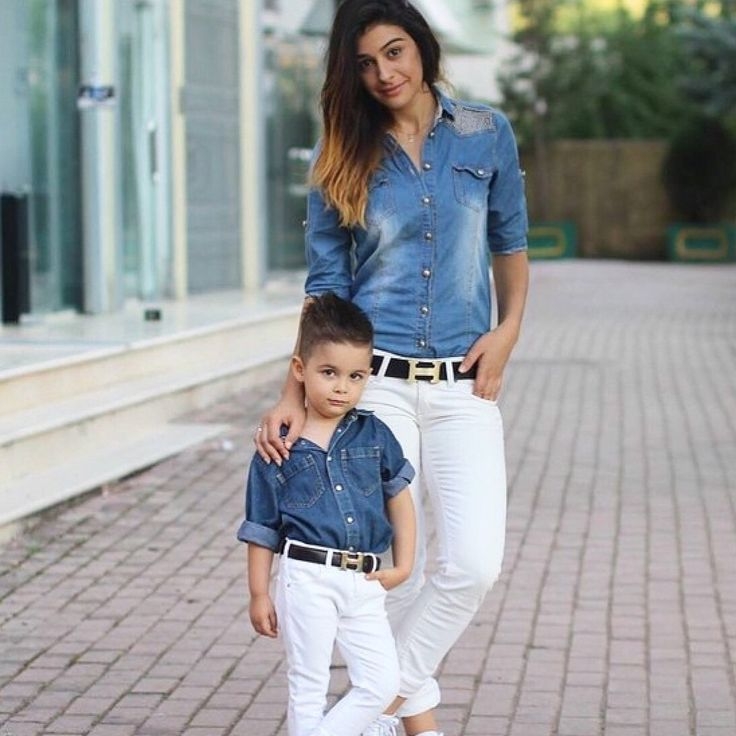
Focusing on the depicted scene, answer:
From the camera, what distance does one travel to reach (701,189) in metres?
35.3

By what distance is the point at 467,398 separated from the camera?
4730 mm

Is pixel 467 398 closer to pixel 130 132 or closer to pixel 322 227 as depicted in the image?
pixel 322 227

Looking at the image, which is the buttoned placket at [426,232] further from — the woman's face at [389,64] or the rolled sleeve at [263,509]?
the rolled sleeve at [263,509]

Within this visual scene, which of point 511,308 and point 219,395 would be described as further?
point 219,395

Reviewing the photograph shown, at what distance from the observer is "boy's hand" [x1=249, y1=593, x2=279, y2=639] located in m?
4.39

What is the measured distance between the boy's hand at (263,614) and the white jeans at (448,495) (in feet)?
→ 1.42

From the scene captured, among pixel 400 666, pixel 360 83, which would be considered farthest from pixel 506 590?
pixel 360 83

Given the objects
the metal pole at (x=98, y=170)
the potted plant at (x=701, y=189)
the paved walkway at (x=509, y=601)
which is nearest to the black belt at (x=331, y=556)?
the paved walkway at (x=509, y=601)

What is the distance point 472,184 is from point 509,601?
287cm

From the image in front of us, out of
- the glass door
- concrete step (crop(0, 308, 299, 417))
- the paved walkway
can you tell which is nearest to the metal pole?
the glass door

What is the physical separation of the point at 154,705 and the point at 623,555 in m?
2.93

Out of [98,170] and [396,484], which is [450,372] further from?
[98,170]

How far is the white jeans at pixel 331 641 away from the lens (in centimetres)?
437

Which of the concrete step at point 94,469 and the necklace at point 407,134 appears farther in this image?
the concrete step at point 94,469
